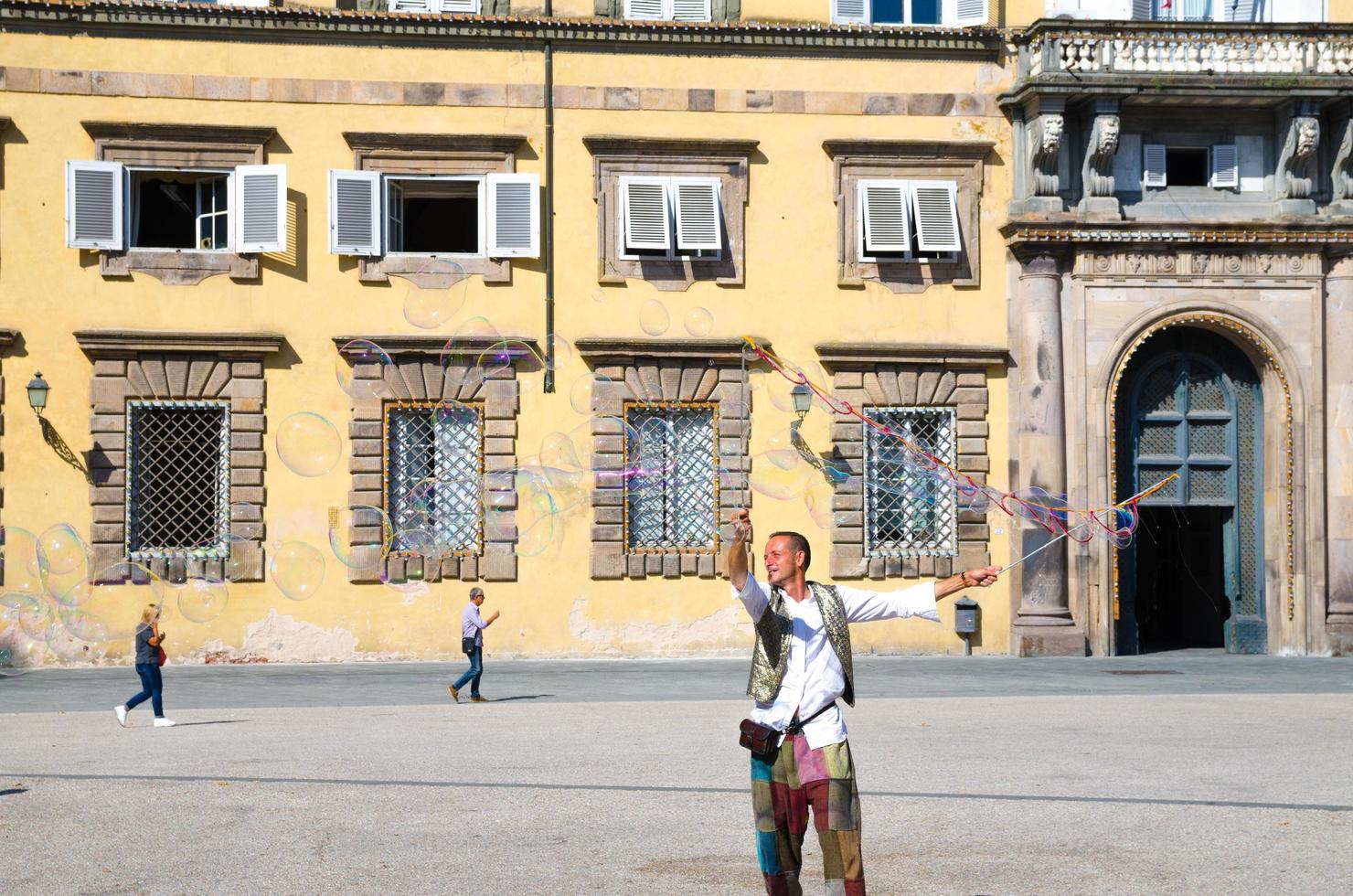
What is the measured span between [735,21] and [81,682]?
13444 mm

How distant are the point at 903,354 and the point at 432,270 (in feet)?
23.5

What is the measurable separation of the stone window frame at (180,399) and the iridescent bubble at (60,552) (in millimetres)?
215

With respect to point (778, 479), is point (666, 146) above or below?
above

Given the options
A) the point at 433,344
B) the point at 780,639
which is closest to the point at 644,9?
the point at 433,344

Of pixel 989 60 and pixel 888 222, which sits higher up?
pixel 989 60

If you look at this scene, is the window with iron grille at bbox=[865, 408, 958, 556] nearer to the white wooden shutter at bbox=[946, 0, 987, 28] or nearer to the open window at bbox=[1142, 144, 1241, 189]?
the open window at bbox=[1142, 144, 1241, 189]

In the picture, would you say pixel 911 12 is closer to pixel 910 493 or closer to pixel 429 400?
pixel 910 493

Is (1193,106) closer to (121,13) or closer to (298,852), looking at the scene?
(121,13)

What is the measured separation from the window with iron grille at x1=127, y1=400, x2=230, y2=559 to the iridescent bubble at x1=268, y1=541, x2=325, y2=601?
2.63 feet

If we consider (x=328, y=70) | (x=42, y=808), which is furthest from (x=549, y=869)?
(x=328, y=70)

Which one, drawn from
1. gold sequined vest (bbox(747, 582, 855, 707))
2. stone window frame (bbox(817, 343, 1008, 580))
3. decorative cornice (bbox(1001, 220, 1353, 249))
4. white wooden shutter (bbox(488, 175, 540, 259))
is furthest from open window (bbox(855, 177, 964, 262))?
gold sequined vest (bbox(747, 582, 855, 707))

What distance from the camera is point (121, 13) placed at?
25406 millimetres

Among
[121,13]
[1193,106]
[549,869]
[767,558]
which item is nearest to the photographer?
[767,558]

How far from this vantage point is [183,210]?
26.2m
